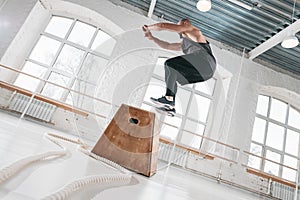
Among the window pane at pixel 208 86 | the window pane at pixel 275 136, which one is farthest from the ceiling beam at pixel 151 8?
the window pane at pixel 275 136

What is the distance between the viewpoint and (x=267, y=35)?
4.51 m

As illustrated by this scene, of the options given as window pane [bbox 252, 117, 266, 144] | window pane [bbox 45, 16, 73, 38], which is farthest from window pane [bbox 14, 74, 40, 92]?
window pane [bbox 252, 117, 266, 144]

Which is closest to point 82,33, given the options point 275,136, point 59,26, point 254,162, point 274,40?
point 59,26

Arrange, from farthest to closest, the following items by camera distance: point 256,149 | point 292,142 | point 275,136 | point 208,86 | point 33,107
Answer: point 292,142 → point 275,136 → point 256,149 → point 33,107 → point 208,86

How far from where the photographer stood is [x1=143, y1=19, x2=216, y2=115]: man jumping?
937mm

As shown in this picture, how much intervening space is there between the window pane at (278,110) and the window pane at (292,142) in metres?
0.36

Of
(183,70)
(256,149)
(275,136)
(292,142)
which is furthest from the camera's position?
(292,142)

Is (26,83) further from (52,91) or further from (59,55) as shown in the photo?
(59,55)

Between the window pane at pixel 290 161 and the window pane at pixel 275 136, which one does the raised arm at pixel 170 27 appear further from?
the window pane at pixel 290 161

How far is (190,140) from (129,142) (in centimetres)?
34

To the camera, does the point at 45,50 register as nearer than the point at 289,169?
Yes

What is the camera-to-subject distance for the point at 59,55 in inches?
177

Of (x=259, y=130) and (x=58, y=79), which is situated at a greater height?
(x=259, y=130)

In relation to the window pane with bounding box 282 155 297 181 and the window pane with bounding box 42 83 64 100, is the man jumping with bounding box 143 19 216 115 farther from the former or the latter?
the window pane with bounding box 282 155 297 181
